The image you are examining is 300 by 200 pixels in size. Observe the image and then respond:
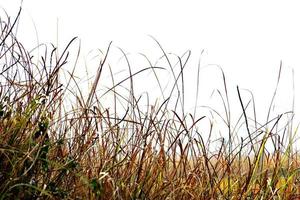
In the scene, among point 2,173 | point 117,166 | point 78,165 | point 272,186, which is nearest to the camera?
point 2,173

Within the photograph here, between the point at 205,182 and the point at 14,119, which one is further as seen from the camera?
the point at 205,182

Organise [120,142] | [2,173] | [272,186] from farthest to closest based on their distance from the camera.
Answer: [272,186]
[120,142]
[2,173]

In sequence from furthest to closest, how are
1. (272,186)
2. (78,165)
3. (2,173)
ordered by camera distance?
1. (272,186)
2. (78,165)
3. (2,173)

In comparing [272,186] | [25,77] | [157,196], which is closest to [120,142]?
[157,196]

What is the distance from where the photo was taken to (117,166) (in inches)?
115

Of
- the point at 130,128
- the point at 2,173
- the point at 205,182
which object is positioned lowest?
the point at 2,173

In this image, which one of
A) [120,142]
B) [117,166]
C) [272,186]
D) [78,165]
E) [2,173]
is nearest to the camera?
[2,173]

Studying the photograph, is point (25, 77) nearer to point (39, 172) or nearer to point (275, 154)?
point (39, 172)

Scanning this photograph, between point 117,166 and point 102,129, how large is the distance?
0.93 ft

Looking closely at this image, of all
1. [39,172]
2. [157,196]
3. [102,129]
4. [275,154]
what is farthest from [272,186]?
[39,172]

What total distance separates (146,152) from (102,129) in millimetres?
261

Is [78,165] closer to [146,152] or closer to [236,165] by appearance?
[146,152]

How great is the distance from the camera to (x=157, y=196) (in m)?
2.95

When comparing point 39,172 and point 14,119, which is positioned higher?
point 14,119
